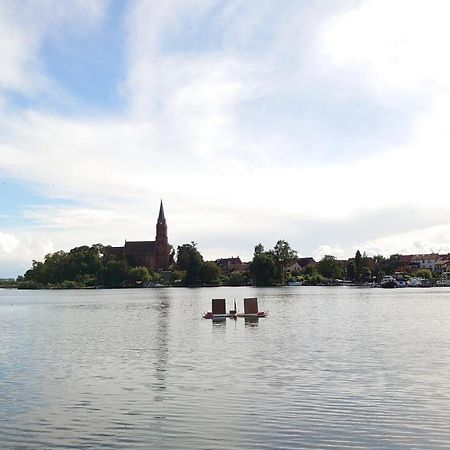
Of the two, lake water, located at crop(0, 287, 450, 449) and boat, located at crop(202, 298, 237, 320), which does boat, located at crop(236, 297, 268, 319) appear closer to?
boat, located at crop(202, 298, 237, 320)

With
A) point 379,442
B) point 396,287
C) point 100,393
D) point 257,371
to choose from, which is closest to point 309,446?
point 379,442

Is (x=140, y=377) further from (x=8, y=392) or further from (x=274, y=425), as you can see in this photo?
(x=274, y=425)

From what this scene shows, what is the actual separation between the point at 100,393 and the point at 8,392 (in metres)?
3.69

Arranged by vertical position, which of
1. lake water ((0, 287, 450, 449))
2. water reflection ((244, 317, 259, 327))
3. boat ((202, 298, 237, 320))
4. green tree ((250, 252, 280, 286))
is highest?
green tree ((250, 252, 280, 286))

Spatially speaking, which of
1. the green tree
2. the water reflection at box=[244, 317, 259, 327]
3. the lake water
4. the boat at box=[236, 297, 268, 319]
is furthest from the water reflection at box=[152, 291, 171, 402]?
the green tree

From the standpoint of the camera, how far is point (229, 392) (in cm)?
2178

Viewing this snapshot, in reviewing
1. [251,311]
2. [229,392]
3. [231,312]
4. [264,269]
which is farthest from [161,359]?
[264,269]

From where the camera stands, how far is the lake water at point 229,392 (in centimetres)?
1620

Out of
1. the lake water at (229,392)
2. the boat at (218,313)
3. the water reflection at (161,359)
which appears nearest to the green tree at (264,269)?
the boat at (218,313)

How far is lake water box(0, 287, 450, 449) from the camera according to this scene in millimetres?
16203

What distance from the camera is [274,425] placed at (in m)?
17.2

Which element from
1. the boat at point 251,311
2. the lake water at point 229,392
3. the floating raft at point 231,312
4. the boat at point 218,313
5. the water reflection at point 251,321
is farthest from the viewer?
the boat at point 251,311

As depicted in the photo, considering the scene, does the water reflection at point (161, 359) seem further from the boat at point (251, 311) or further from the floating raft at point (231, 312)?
the boat at point (251, 311)

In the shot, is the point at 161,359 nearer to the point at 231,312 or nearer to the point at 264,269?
A: the point at 231,312
